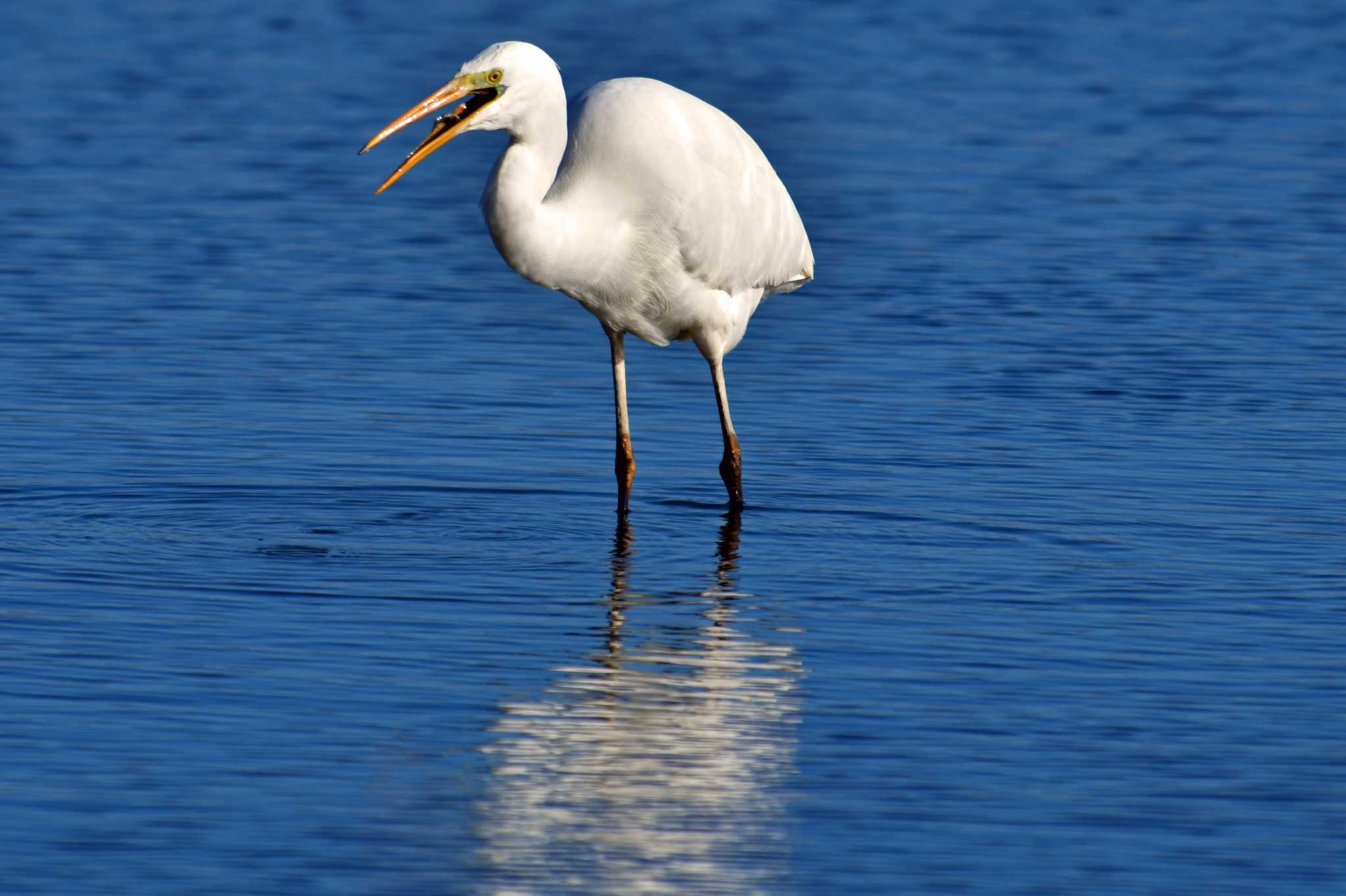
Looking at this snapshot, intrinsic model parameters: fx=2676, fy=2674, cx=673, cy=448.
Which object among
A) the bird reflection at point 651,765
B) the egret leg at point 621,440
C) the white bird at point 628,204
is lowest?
the bird reflection at point 651,765

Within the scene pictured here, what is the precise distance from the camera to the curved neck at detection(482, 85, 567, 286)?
923 cm

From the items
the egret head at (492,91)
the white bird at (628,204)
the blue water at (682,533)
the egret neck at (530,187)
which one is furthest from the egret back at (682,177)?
the blue water at (682,533)

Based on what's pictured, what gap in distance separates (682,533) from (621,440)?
63 cm

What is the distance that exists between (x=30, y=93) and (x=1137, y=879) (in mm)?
16594

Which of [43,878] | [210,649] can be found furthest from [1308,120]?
[43,878]

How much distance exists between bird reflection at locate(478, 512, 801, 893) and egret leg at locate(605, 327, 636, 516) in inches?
60.9

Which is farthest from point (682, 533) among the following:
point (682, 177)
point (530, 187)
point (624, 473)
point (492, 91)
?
point (492, 91)

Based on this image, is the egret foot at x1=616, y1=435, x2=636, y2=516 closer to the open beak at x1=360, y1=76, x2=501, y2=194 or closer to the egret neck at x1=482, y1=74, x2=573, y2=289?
the egret neck at x1=482, y1=74, x2=573, y2=289

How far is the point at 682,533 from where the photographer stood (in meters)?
9.98

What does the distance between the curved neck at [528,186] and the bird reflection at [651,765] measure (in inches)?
57.2

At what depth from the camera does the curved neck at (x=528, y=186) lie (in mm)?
9234

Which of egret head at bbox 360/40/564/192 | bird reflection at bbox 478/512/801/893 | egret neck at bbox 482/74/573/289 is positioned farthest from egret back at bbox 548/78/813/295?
bird reflection at bbox 478/512/801/893

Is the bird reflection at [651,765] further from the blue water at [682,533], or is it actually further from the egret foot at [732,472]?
the egret foot at [732,472]

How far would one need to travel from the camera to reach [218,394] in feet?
38.8
